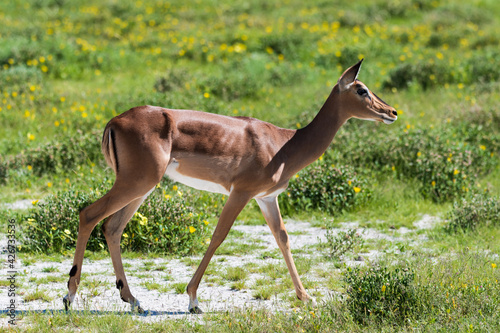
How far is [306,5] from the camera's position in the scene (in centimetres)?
2289

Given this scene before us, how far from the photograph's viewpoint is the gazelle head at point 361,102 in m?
5.73

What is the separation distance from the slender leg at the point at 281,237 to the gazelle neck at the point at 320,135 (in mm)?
445

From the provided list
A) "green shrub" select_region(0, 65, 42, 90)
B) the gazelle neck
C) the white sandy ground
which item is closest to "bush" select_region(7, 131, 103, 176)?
the white sandy ground

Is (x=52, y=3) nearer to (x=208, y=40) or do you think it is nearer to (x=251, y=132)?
(x=208, y=40)

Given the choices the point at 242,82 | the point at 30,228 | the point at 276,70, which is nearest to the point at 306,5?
the point at 276,70

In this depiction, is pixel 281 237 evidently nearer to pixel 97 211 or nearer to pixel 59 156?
pixel 97 211

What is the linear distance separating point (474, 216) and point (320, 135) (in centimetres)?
319

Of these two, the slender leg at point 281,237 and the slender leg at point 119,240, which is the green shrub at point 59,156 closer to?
the slender leg at point 119,240

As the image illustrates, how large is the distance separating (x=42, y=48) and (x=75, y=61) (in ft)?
2.96

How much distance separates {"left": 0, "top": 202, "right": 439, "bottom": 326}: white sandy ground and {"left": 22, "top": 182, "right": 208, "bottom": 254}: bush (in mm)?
276

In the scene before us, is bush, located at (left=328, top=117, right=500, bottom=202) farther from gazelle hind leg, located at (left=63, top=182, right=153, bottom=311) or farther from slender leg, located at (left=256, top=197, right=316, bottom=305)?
gazelle hind leg, located at (left=63, top=182, right=153, bottom=311)

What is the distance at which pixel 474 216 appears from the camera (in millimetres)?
8133

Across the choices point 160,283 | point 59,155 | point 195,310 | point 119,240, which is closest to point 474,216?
point 160,283

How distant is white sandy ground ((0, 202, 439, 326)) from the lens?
5742 millimetres
